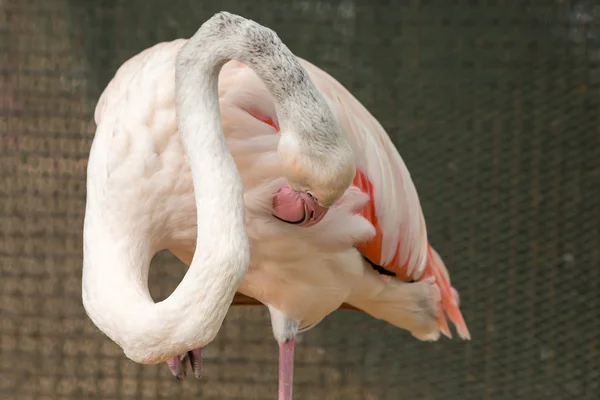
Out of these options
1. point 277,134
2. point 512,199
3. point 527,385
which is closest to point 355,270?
point 277,134

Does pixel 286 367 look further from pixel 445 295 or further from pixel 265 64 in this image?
pixel 265 64

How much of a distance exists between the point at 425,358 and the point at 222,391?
1.92 feet

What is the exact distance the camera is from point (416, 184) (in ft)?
7.67

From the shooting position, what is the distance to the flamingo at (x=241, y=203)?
106 cm

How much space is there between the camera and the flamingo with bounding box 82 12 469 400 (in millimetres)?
1056

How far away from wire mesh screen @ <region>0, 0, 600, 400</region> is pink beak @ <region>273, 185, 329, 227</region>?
101cm

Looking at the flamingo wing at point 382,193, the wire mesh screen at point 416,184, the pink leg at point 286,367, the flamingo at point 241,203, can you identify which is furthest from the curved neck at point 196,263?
the wire mesh screen at point 416,184

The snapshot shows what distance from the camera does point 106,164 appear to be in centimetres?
133

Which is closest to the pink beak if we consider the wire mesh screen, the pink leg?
→ the pink leg

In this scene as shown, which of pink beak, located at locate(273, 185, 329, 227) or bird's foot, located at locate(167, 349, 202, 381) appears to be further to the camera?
bird's foot, located at locate(167, 349, 202, 381)

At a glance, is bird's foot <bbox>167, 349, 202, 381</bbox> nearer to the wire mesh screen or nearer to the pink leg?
the pink leg

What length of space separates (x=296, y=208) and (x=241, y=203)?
18cm

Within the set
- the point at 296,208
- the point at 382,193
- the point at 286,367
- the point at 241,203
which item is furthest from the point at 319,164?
the point at 286,367

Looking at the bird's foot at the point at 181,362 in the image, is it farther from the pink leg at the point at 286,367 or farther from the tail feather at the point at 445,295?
the tail feather at the point at 445,295
